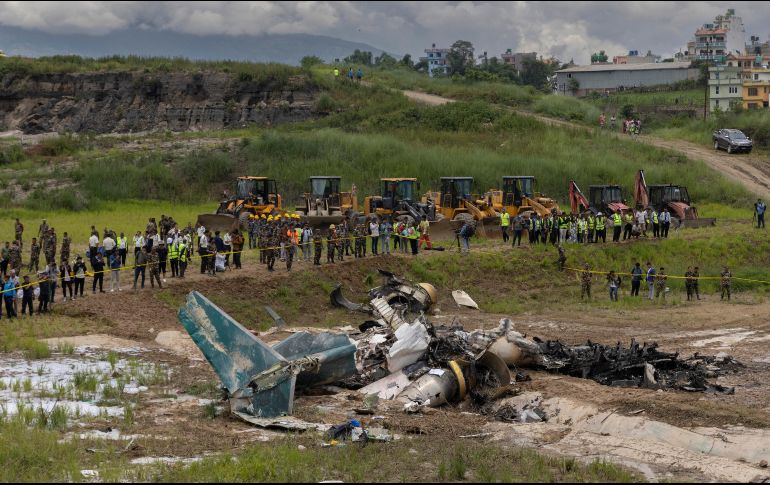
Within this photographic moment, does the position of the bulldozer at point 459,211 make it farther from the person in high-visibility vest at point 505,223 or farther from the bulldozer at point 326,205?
the bulldozer at point 326,205

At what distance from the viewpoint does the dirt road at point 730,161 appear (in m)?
49.6

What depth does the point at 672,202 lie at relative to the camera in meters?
40.7

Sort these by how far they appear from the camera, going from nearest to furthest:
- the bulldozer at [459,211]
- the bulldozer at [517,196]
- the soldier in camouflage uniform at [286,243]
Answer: the soldier in camouflage uniform at [286,243] < the bulldozer at [459,211] < the bulldozer at [517,196]

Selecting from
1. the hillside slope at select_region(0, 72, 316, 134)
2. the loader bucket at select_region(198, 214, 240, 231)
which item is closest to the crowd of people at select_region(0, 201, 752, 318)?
the loader bucket at select_region(198, 214, 240, 231)

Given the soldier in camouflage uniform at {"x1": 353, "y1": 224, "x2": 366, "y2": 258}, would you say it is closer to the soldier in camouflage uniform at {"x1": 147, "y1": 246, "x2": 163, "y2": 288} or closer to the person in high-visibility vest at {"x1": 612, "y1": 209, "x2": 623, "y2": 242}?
the soldier in camouflage uniform at {"x1": 147, "y1": 246, "x2": 163, "y2": 288}

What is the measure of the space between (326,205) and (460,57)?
99183 mm

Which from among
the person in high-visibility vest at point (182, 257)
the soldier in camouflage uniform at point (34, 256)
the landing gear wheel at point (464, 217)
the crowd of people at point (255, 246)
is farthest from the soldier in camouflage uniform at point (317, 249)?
the soldier in camouflage uniform at point (34, 256)

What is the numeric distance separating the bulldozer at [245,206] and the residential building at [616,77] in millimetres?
65289

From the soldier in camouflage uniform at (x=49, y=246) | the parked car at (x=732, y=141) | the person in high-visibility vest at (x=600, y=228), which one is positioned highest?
the parked car at (x=732, y=141)

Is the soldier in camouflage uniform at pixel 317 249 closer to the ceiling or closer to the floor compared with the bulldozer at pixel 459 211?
closer to the floor

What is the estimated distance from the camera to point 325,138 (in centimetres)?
5512

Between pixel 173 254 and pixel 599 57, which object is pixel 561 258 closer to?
pixel 173 254

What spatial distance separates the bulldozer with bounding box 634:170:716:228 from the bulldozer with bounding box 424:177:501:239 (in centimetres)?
604

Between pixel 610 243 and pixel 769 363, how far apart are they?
14.6 meters
